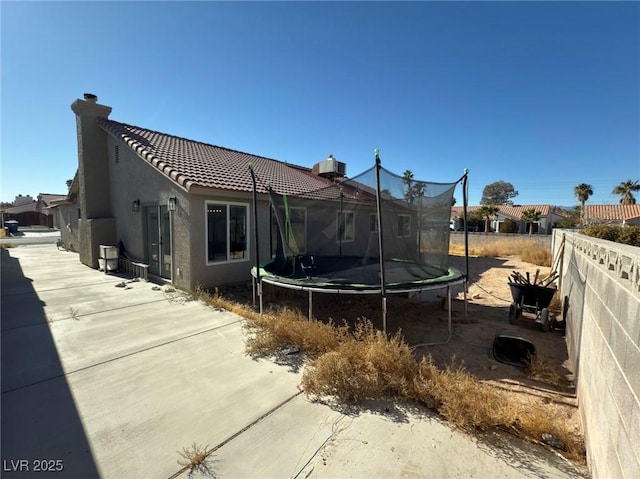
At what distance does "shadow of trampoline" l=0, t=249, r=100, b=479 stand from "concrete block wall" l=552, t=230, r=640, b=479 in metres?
3.21

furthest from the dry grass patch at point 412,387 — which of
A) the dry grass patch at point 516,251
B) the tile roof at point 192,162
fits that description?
the dry grass patch at point 516,251

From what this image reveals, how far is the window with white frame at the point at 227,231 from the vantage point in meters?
7.11

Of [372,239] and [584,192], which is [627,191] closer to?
[584,192]

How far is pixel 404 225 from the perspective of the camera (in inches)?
227

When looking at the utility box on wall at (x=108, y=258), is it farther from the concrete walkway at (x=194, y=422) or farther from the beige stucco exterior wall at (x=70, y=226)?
the beige stucco exterior wall at (x=70, y=226)

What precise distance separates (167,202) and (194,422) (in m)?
6.08

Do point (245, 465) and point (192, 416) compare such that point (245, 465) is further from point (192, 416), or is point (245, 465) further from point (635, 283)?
point (635, 283)

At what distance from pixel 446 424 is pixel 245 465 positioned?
176 centimetres

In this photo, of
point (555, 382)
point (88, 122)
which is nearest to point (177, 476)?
point (555, 382)

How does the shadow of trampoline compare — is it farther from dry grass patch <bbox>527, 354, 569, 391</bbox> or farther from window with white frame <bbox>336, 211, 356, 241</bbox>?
window with white frame <bbox>336, 211, 356, 241</bbox>

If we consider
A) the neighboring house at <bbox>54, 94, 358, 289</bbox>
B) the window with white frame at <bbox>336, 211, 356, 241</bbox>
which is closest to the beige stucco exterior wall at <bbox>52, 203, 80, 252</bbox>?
the neighboring house at <bbox>54, 94, 358, 289</bbox>

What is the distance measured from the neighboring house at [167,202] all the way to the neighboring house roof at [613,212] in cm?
3321

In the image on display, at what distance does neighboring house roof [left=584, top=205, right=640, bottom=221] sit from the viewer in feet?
90.6

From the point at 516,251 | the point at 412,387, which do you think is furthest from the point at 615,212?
the point at 412,387
